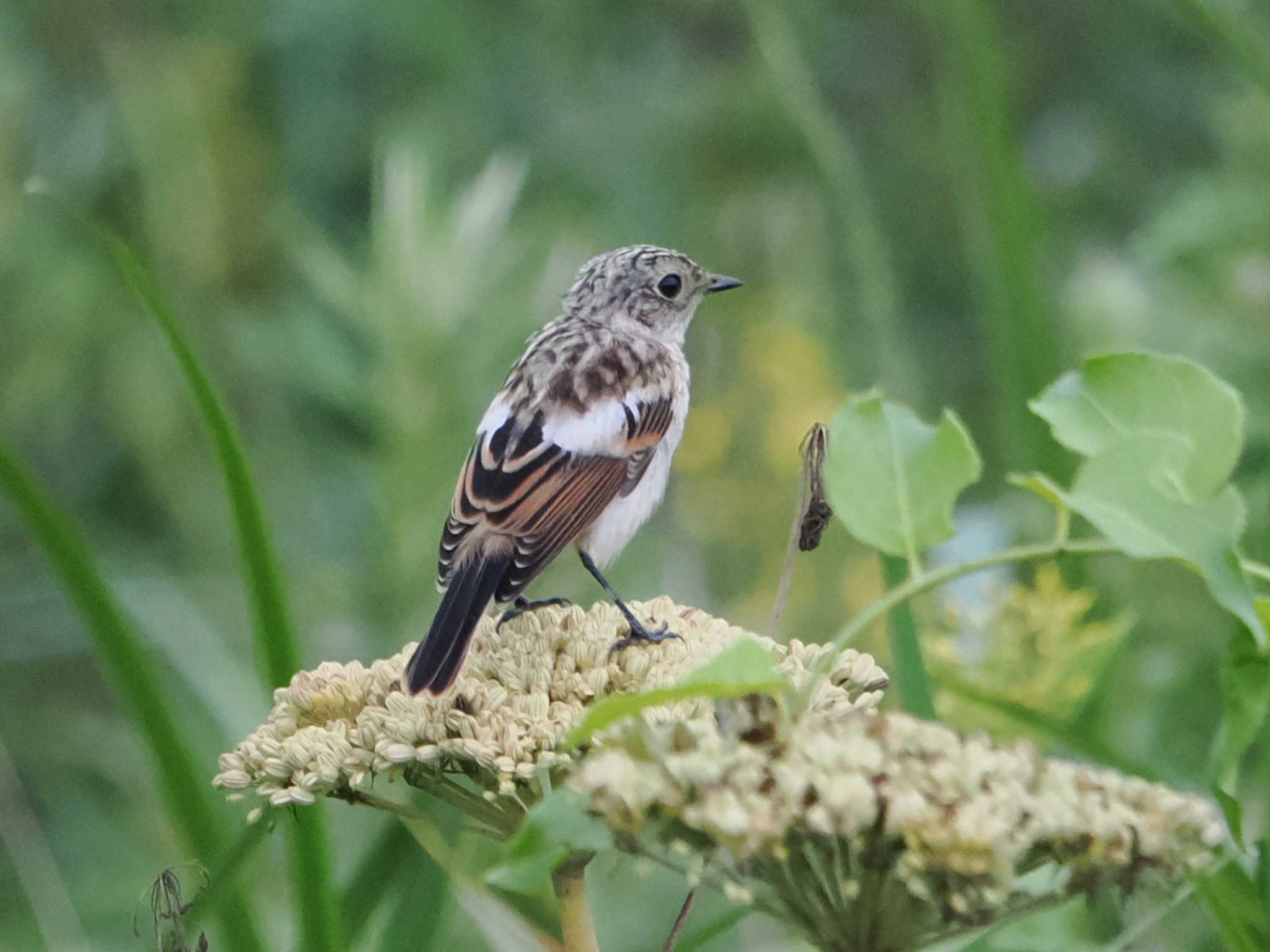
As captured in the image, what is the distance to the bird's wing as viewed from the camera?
237 centimetres

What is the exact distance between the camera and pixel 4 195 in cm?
457

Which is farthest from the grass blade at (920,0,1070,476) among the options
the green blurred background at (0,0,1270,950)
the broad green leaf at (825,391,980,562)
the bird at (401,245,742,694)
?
the broad green leaf at (825,391,980,562)

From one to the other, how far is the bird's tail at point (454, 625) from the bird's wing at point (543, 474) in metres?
0.03

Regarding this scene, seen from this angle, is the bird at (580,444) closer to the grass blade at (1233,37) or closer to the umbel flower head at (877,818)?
the umbel flower head at (877,818)

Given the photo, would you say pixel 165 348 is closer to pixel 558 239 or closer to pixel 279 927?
pixel 558 239

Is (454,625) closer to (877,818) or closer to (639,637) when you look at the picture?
(639,637)

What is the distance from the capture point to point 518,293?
3723mm

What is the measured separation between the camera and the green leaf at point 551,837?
41.6 inches

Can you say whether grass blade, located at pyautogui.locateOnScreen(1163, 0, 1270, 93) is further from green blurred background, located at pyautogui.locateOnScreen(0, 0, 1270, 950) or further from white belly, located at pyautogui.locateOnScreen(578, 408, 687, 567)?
white belly, located at pyautogui.locateOnScreen(578, 408, 687, 567)

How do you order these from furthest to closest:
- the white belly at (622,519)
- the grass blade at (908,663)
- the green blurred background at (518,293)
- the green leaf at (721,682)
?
the green blurred background at (518,293), the white belly at (622,519), the grass blade at (908,663), the green leaf at (721,682)

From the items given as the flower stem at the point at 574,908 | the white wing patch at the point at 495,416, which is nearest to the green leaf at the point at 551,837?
the flower stem at the point at 574,908

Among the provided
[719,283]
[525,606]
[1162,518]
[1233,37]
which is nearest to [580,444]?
[525,606]

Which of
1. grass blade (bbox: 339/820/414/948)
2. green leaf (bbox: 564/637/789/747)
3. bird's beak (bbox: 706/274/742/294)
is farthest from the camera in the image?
bird's beak (bbox: 706/274/742/294)

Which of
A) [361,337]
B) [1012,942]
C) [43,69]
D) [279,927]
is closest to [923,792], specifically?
[1012,942]
